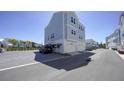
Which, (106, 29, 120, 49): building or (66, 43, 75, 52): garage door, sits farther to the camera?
(106, 29, 120, 49): building

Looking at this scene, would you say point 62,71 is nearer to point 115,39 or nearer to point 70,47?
point 70,47

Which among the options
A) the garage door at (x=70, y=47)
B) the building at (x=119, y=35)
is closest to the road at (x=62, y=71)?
the garage door at (x=70, y=47)

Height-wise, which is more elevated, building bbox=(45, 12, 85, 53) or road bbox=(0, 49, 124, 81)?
building bbox=(45, 12, 85, 53)

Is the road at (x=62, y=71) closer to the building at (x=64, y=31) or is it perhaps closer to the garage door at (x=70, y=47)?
the building at (x=64, y=31)

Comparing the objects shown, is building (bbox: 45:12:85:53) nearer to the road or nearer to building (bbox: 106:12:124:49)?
the road

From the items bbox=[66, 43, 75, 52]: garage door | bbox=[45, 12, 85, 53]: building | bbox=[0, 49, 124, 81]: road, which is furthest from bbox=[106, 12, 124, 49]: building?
bbox=[0, 49, 124, 81]: road

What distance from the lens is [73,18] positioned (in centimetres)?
1981

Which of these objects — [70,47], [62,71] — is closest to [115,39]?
[70,47]

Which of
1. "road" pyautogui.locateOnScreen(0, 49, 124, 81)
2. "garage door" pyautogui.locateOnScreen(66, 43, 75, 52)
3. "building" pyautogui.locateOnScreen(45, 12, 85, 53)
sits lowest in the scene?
"road" pyautogui.locateOnScreen(0, 49, 124, 81)
